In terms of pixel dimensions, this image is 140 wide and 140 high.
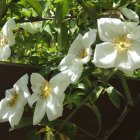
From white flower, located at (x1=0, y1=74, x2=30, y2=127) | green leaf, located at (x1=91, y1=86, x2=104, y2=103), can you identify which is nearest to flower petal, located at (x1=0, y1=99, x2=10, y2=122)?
white flower, located at (x1=0, y1=74, x2=30, y2=127)

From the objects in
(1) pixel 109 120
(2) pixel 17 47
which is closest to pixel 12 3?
(2) pixel 17 47

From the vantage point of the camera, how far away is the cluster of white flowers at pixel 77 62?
492 mm

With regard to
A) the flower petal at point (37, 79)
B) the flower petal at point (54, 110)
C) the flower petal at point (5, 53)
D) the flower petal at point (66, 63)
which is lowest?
the flower petal at point (54, 110)

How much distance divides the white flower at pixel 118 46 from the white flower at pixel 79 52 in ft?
0.08

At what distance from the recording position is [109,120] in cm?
78

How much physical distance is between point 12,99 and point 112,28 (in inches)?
12.1

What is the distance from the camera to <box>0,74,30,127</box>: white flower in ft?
1.90

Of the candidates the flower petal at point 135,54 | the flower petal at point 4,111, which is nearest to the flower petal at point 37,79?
the flower petal at point 4,111

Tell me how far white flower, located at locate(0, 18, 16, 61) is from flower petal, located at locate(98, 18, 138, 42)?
8.8 inches

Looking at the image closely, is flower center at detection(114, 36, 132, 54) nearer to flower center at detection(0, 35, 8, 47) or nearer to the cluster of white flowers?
the cluster of white flowers

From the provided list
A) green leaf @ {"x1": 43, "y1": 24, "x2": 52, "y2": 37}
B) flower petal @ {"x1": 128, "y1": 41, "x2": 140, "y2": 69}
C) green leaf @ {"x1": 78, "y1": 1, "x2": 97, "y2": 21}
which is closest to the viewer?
flower petal @ {"x1": 128, "y1": 41, "x2": 140, "y2": 69}

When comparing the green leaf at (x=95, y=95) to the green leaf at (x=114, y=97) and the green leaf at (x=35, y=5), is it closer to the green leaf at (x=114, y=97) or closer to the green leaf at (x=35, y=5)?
the green leaf at (x=114, y=97)

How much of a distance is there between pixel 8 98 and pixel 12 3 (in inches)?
9.8

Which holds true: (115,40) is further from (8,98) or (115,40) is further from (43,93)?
(8,98)
